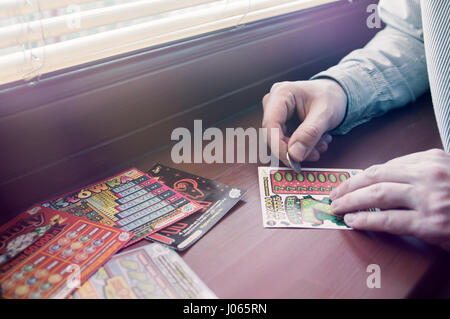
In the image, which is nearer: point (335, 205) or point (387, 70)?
point (335, 205)

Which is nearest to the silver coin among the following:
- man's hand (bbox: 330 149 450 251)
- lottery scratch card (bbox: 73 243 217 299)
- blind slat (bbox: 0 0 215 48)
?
man's hand (bbox: 330 149 450 251)

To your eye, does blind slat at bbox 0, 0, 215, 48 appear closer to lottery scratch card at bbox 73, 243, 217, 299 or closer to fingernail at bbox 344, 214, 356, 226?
lottery scratch card at bbox 73, 243, 217, 299

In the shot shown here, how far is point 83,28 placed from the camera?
66 centimetres

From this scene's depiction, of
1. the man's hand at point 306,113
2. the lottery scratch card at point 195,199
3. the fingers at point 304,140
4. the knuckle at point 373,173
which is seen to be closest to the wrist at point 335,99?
the man's hand at point 306,113

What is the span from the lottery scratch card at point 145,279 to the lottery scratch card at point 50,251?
20mm

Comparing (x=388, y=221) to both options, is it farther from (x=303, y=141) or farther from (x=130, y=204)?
(x=130, y=204)

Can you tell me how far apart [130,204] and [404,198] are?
0.49 meters

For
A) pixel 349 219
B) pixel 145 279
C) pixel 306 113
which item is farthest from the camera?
pixel 306 113

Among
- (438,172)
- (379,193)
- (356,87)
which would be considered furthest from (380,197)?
(356,87)

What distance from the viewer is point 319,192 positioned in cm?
69

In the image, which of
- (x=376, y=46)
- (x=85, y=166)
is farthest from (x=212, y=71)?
(x=376, y=46)

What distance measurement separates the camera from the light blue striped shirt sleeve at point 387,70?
0.93 meters

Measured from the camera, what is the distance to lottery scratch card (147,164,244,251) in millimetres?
578
